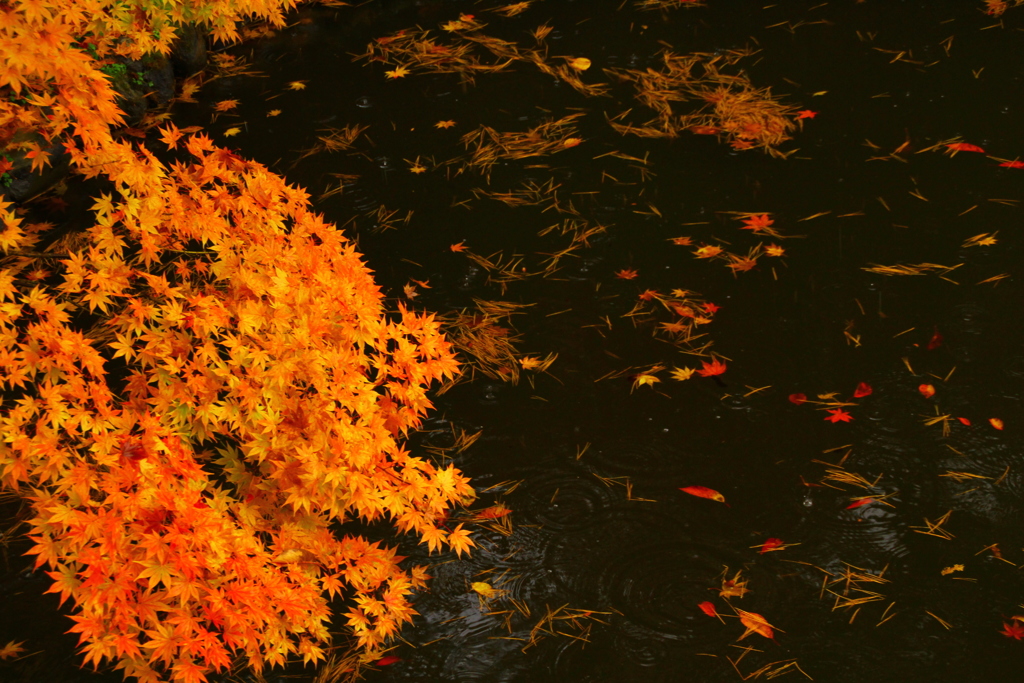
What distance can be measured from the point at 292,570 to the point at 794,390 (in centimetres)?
202

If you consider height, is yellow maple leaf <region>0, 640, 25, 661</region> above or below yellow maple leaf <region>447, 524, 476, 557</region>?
above

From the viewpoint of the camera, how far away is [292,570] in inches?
89.7

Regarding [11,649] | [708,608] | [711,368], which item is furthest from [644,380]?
[11,649]

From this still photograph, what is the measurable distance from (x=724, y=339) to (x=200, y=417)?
2.16 meters

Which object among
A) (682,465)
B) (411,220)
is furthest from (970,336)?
(411,220)

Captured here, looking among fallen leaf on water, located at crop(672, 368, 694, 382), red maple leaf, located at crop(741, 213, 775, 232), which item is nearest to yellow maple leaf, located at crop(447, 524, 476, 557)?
fallen leaf on water, located at crop(672, 368, 694, 382)

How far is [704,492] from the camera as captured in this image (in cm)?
297

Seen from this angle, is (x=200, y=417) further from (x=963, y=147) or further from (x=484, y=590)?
(x=963, y=147)

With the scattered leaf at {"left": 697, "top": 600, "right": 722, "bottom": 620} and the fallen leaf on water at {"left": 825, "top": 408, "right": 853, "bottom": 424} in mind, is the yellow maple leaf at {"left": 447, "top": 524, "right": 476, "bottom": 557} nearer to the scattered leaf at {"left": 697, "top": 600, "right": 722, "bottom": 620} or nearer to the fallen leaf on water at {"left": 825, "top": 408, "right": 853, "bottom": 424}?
the scattered leaf at {"left": 697, "top": 600, "right": 722, "bottom": 620}

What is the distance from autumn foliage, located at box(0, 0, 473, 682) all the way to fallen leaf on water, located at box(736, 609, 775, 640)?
100 centimetres

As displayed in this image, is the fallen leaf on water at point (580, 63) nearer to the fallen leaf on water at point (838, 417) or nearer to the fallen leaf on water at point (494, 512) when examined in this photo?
the fallen leaf on water at point (838, 417)

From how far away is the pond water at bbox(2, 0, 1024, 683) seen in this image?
Answer: 2.63 metres

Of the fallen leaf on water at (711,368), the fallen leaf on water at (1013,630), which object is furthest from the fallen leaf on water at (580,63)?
the fallen leaf on water at (1013,630)

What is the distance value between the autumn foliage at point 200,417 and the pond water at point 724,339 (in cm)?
58
